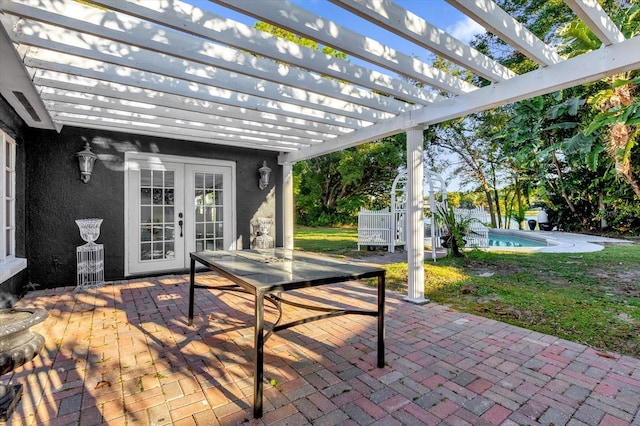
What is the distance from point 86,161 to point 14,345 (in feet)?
14.4

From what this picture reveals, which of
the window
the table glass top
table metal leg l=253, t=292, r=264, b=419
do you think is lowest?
table metal leg l=253, t=292, r=264, b=419

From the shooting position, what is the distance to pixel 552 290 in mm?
4863

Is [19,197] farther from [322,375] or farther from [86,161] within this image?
[322,375]

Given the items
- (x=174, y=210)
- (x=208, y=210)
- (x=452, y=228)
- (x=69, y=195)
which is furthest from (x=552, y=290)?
→ (x=69, y=195)

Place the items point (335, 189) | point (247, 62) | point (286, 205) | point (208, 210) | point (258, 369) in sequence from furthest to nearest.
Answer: point (335, 189) < point (286, 205) < point (208, 210) < point (247, 62) < point (258, 369)

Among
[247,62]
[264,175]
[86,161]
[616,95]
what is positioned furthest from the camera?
[264,175]

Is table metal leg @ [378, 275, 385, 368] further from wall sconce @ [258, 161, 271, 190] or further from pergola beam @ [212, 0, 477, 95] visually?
wall sconce @ [258, 161, 271, 190]

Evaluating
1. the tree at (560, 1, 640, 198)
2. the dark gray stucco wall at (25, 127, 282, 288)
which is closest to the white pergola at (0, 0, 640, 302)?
the dark gray stucco wall at (25, 127, 282, 288)

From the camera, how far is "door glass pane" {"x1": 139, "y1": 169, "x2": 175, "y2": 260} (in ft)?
19.5

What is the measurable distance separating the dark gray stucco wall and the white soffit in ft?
1.71

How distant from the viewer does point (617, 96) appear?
577 cm

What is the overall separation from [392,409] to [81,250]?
5208 mm

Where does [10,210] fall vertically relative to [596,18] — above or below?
below

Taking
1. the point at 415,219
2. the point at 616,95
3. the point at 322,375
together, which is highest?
the point at 616,95
